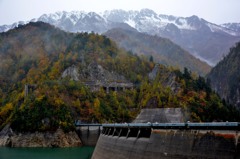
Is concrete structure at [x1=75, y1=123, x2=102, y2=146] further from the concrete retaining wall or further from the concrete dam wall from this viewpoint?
the concrete dam wall

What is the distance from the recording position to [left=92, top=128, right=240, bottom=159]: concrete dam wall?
35234 mm

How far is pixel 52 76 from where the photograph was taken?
497 ft

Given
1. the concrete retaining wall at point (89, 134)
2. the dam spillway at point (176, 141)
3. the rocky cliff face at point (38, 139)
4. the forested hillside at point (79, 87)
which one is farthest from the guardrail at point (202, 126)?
the rocky cliff face at point (38, 139)

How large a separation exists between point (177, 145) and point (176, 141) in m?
0.79

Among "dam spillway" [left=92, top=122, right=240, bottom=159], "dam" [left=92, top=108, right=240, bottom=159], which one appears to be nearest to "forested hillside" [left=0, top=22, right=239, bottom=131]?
"dam" [left=92, top=108, right=240, bottom=159]

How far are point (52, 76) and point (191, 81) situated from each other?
2267 inches

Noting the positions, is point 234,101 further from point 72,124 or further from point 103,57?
point 72,124

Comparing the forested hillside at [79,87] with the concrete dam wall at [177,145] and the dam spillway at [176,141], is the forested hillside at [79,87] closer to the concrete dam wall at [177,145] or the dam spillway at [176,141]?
the dam spillway at [176,141]

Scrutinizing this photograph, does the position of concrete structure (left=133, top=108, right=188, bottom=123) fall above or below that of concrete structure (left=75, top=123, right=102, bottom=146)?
above

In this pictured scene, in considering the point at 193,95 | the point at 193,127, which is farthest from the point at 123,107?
the point at 193,127

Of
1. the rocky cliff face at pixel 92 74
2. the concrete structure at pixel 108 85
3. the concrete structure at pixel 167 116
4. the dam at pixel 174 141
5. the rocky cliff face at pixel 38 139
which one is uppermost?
the dam at pixel 174 141

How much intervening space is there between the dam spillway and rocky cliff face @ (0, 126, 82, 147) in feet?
162

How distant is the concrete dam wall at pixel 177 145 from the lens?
35234mm

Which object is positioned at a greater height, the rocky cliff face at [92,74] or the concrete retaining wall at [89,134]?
the rocky cliff face at [92,74]
